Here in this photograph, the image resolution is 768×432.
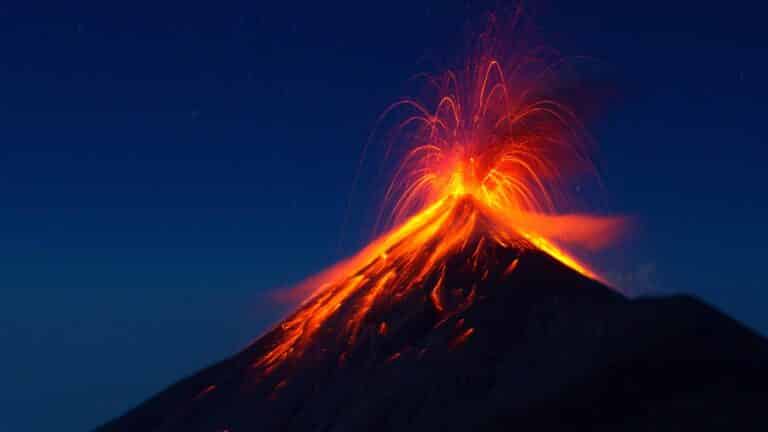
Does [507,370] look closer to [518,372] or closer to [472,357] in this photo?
[518,372]

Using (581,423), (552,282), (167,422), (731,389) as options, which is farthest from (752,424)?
(167,422)

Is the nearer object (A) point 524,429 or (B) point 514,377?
(A) point 524,429

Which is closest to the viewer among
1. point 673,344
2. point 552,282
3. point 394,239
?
point 673,344

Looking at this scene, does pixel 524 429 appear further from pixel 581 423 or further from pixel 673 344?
pixel 673 344

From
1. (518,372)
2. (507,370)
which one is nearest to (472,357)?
(507,370)
